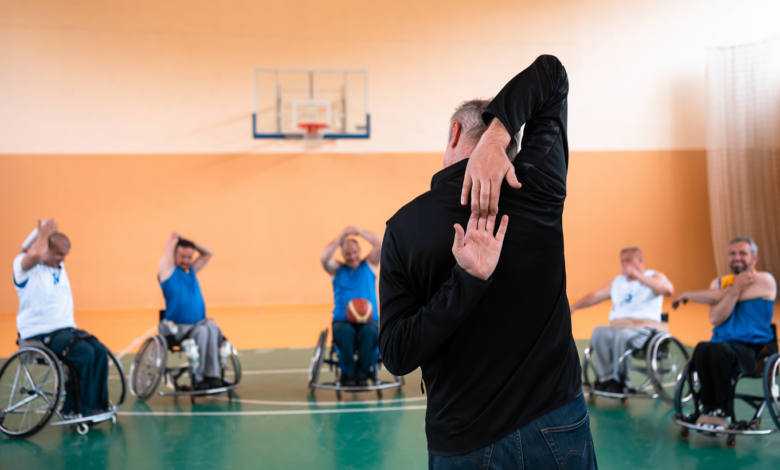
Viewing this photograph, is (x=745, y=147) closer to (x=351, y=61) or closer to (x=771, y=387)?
(x=351, y=61)

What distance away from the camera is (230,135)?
9.14 meters

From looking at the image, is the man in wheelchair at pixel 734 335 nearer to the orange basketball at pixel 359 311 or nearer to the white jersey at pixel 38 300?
the orange basketball at pixel 359 311

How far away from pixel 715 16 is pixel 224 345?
8822 millimetres

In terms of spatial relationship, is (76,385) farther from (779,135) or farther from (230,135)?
(779,135)

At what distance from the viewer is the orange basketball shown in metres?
4.74

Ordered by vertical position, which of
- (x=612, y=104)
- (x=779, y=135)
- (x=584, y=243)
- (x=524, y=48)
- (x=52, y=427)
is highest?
(x=524, y=48)

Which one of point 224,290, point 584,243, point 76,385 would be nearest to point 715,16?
point 584,243

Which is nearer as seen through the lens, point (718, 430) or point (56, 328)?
point (718, 430)

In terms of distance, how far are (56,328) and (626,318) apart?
12.3 ft

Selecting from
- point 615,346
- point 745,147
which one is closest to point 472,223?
point 615,346

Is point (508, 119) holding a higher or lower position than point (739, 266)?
higher

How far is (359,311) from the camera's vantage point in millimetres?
4746

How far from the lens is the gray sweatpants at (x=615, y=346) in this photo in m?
4.37

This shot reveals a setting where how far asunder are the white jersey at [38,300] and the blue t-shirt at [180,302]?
30.9 inches
